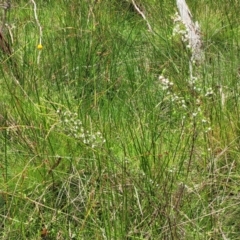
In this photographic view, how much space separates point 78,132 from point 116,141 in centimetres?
20

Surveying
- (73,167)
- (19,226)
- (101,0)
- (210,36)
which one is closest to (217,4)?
(210,36)

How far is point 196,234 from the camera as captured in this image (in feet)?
6.48

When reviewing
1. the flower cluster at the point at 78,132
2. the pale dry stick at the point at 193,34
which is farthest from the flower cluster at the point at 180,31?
the flower cluster at the point at 78,132

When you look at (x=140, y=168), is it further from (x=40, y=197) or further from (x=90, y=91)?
(x=90, y=91)

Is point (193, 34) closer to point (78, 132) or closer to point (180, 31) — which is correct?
point (180, 31)

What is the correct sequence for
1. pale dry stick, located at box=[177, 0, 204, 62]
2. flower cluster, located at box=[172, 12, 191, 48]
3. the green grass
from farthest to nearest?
pale dry stick, located at box=[177, 0, 204, 62] < flower cluster, located at box=[172, 12, 191, 48] < the green grass

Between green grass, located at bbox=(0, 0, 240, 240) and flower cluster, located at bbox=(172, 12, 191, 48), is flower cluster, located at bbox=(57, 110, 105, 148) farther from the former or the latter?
Answer: flower cluster, located at bbox=(172, 12, 191, 48)

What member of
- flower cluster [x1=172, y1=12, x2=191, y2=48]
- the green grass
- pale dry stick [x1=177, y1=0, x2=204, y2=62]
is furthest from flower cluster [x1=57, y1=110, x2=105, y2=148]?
pale dry stick [x1=177, y1=0, x2=204, y2=62]

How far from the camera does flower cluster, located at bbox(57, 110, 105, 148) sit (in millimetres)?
2279

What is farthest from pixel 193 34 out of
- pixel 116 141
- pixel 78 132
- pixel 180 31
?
pixel 78 132

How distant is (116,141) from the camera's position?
2498 mm

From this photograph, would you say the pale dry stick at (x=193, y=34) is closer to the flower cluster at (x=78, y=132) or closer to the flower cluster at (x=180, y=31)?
the flower cluster at (x=180, y=31)

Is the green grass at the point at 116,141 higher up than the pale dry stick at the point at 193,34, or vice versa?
the pale dry stick at the point at 193,34

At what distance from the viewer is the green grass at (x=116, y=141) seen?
81.1 inches
